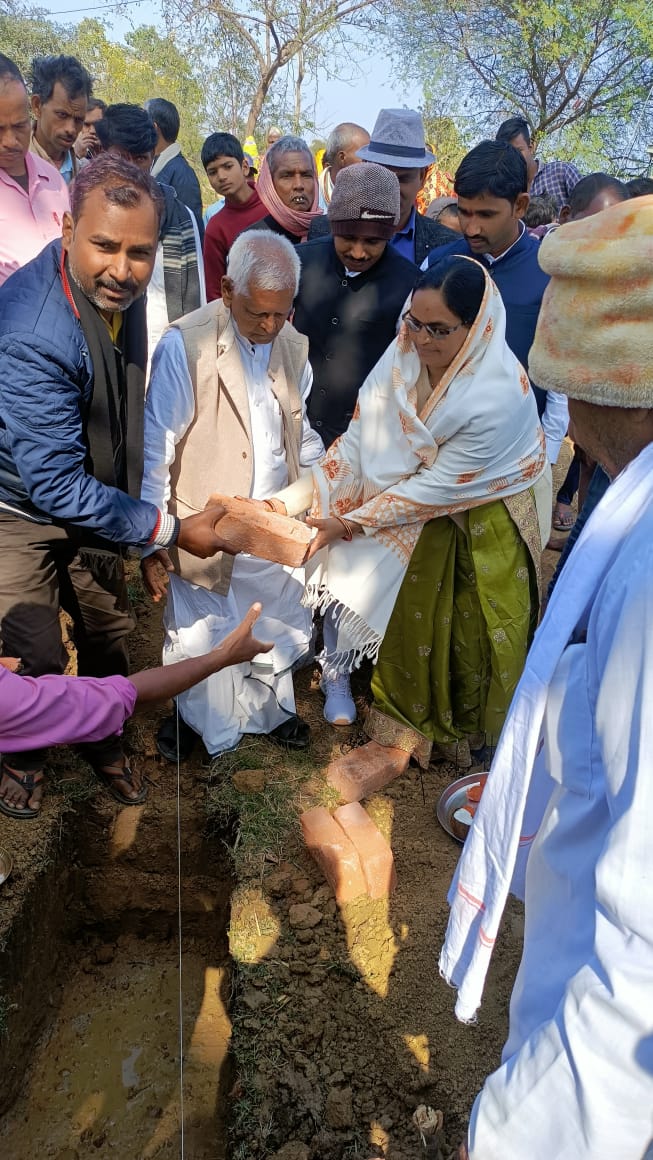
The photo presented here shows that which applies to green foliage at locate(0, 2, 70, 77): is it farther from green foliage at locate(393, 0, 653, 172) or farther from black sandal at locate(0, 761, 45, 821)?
black sandal at locate(0, 761, 45, 821)

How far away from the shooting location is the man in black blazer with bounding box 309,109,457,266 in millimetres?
4172

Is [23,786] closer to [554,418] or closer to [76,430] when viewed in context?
[76,430]

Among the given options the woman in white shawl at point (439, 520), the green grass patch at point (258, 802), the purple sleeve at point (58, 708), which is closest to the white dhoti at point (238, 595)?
the green grass patch at point (258, 802)

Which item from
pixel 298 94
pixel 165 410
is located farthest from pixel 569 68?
pixel 165 410

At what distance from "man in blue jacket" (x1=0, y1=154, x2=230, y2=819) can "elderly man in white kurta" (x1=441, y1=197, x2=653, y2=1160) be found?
163 centimetres

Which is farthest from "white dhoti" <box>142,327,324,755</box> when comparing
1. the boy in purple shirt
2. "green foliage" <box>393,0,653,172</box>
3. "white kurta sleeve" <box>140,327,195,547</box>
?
"green foliage" <box>393,0,653,172</box>

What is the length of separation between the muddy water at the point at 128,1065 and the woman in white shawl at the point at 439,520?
4.67 ft

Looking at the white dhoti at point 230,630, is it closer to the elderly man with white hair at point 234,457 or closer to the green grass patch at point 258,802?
the elderly man with white hair at point 234,457

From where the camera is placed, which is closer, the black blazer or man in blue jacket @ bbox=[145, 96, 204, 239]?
the black blazer

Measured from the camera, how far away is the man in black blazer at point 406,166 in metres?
4.17

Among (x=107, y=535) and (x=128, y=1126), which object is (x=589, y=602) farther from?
(x=128, y=1126)

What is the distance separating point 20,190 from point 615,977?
13.1 feet

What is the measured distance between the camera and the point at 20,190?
3637 mm

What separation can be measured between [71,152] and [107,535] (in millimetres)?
3468
